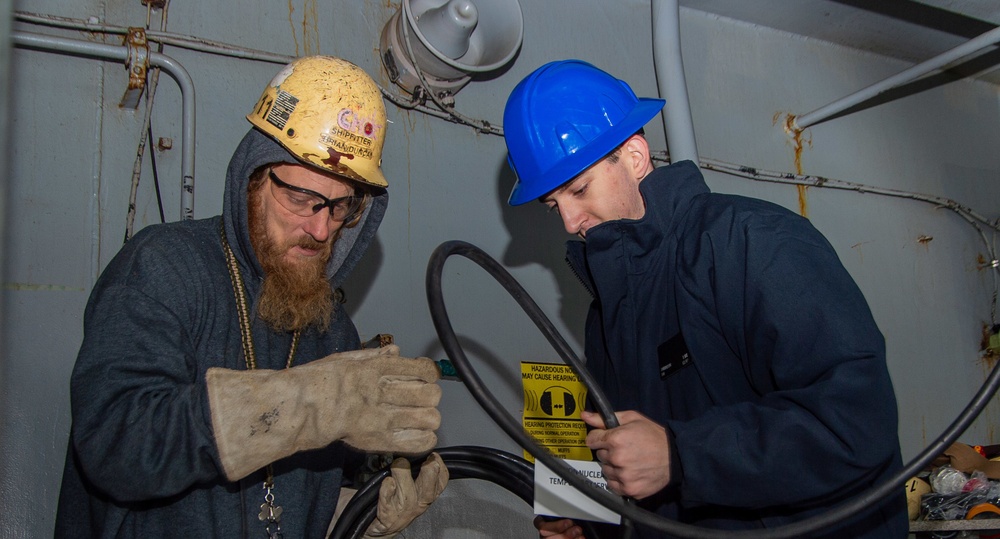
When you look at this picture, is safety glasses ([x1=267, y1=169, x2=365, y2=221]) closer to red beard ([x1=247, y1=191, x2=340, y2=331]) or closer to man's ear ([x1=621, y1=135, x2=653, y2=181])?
red beard ([x1=247, y1=191, x2=340, y2=331])

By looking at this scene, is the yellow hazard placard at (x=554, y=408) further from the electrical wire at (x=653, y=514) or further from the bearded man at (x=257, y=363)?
the electrical wire at (x=653, y=514)

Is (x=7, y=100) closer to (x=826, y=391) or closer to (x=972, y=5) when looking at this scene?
(x=826, y=391)

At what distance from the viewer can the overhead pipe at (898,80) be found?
254 cm

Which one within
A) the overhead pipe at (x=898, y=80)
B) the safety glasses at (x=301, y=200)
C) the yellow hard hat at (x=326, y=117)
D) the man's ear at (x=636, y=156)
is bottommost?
the safety glasses at (x=301, y=200)

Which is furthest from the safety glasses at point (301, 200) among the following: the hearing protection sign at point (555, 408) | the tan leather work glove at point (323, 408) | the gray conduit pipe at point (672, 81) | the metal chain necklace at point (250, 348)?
the gray conduit pipe at point (672, 81)

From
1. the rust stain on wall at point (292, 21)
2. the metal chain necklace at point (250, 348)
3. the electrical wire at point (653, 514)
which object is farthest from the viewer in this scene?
the rust stain on wall at point (292, 21)

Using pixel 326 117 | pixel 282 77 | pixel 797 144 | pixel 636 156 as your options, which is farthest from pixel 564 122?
pixel 797 144

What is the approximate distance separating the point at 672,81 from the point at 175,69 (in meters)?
1.59

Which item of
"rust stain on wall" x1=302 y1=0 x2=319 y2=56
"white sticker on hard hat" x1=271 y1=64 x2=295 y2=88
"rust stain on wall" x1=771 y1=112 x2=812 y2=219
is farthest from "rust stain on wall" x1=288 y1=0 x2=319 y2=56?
"rust stain on wall" x1=771 y1=112 x2=812 y2=219

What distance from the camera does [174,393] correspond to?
1.21 meters

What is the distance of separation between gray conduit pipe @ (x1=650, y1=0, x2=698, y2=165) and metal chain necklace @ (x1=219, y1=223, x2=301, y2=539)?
1.55m

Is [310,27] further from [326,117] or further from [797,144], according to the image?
[797,144]

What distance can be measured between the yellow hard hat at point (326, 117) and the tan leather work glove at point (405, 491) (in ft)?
1.98

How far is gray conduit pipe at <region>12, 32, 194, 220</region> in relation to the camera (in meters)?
1.94
